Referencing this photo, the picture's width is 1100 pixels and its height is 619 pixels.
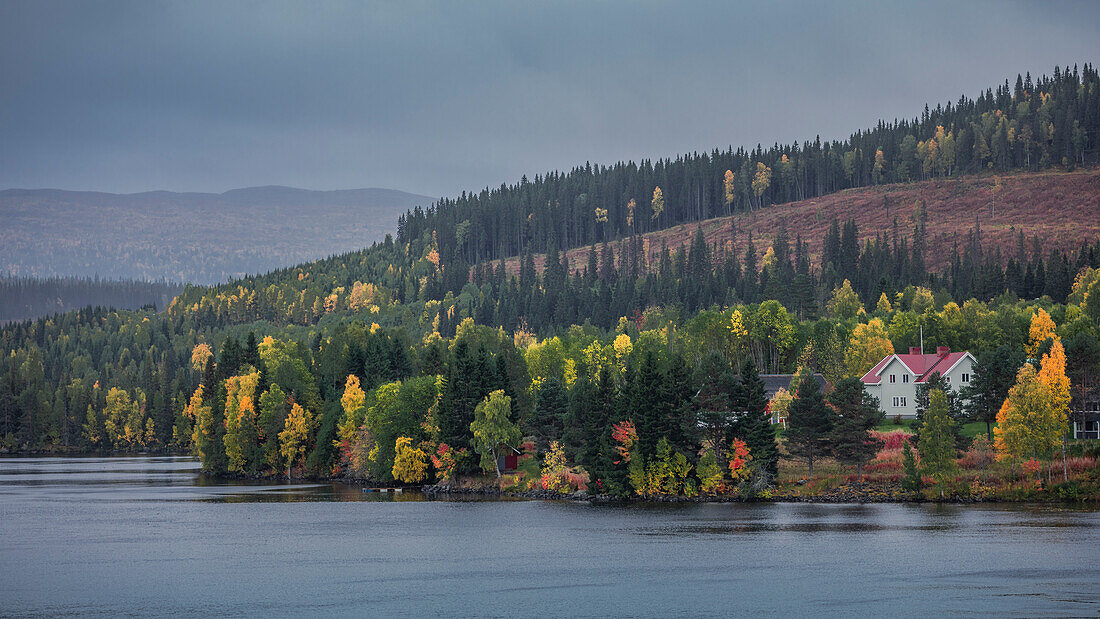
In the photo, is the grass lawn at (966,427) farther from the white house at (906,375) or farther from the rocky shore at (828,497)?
the rocky shore at (828,497)

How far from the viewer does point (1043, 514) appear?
91000 mm

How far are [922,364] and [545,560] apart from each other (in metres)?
80.2

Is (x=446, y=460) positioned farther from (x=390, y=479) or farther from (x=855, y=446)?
(x=855, y=446)

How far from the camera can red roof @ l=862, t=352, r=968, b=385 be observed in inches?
5349

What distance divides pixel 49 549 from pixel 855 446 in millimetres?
73620

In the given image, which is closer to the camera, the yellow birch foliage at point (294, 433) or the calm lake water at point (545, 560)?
the calm lake water at point (545, 560)

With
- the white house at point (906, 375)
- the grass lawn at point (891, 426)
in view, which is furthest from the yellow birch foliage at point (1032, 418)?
the white house at point (906, 375)

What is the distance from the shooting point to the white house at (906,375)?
13488 cm

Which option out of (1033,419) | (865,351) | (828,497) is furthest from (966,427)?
(865,351)

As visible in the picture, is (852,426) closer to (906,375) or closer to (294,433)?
(906,375)

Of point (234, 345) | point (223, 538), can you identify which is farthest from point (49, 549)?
point (234, 345)

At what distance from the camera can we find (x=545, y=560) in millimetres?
76188

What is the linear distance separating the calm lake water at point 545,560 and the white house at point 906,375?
39592mm

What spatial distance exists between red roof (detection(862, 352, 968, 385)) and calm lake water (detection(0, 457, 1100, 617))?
131ft
